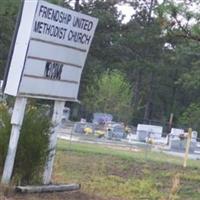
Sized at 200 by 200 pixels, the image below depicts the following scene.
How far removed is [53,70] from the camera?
28.6 ft

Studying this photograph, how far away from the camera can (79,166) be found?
13.2 meters

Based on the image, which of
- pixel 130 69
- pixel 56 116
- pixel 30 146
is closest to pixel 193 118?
pixel 130 69

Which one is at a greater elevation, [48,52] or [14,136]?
[48,52]

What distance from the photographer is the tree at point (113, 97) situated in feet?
181

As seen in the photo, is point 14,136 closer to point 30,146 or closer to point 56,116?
point 30,146

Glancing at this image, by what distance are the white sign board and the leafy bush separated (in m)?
0.44

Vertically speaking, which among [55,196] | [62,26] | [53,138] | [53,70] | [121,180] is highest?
[62,26]

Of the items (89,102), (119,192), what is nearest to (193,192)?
(119,192)

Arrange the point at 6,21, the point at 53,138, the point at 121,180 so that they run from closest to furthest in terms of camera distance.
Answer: the point at 53,138 < the point at 121,180 < the point at 6,21

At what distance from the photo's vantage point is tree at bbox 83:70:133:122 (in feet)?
181

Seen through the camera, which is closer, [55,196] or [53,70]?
[55,196]

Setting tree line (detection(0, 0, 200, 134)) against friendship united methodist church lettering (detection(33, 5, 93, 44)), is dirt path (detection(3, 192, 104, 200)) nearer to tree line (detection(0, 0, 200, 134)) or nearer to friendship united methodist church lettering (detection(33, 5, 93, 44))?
friendship united methodist church lettering (detection(33, 5, 93, 44))

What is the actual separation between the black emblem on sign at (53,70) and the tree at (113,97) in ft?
151

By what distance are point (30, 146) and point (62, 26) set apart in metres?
1.73
